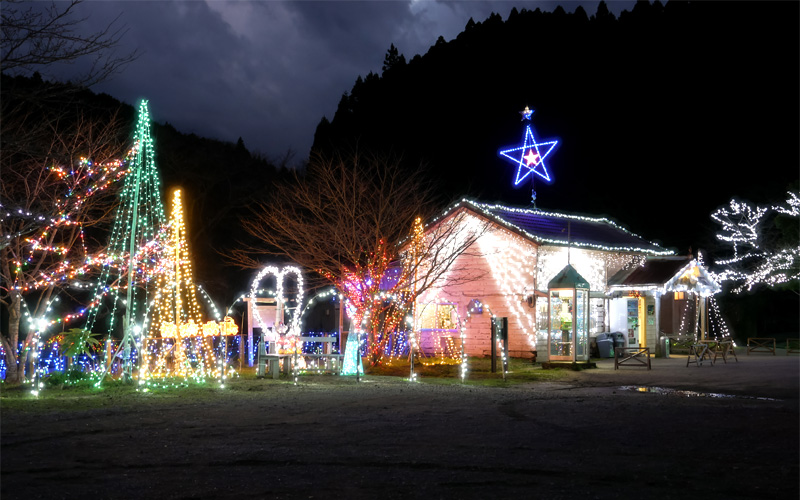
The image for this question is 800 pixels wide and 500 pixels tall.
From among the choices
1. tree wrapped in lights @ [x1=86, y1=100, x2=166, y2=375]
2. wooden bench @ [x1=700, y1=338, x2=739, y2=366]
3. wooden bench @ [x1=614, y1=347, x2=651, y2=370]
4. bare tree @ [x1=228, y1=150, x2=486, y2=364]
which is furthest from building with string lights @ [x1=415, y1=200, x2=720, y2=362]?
tree wrapped in lights @ [x1=86, y1=100, x2=166, y2=375]

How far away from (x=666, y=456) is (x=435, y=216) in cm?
2038

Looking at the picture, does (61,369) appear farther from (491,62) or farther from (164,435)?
(491,62)

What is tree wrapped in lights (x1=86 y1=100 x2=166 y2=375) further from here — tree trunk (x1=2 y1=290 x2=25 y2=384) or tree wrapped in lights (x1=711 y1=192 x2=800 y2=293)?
tree wrapped in lights (x1=711 y1=192 x2=800 y2=293)

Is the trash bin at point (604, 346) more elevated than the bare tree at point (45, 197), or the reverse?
the bare tree at point (45, 197)

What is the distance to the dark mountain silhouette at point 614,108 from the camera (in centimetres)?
5197

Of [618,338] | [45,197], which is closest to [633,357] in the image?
[618,338]

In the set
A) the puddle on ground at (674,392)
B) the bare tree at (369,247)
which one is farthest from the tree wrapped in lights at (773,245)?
the puddle on ground at (674,392)

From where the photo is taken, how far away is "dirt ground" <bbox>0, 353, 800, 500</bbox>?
691cm

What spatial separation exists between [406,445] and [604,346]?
65.4 ft

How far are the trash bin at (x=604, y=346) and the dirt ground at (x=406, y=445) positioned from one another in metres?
12.3

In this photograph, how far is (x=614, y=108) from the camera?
59.9m

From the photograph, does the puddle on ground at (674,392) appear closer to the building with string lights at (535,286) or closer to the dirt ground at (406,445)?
the dirt ground at (406,445)

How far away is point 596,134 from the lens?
5909 cm

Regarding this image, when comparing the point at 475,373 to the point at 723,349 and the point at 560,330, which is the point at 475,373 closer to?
the point at 560,330
